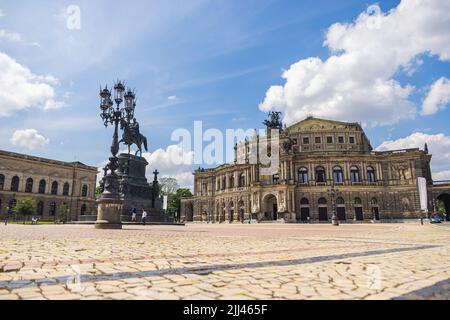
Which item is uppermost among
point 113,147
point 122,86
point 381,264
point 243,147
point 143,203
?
point 243,147

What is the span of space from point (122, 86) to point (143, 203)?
422 inches

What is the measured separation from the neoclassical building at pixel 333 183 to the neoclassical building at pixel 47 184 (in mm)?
29329

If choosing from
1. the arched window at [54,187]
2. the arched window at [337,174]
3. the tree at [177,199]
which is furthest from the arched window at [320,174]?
the arched window at [54,187]

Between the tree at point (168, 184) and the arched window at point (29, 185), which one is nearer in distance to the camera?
the arched window at point (29, 185)

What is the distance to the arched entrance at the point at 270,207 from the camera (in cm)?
5302

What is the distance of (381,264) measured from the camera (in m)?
4.29

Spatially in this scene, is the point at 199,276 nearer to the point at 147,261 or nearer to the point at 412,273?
the point at 147,261

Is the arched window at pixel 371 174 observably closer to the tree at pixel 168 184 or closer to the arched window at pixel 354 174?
the arched window at pixel 354 174

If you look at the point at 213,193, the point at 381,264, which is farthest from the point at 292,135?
the point at 381,264

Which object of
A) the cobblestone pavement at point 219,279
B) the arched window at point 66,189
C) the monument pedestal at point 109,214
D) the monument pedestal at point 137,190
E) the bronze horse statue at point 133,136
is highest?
the bronze horse statue at point 133,136

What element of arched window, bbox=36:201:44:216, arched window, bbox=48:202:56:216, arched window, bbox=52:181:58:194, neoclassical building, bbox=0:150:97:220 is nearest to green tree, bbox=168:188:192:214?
neoclassical building, bbox=0:150:97:220

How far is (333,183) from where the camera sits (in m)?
51.4
